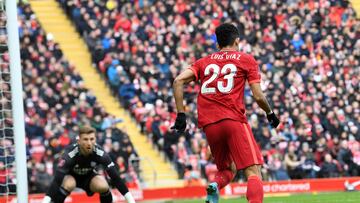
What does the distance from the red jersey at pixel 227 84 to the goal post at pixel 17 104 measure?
10.1 feet

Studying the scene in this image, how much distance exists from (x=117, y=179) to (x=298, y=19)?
1731 cm

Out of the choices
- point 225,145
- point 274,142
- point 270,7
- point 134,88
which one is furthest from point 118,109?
point 225,145

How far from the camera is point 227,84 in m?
9.84

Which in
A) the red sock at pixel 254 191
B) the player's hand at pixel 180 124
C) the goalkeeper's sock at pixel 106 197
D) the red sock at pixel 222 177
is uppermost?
the player's hand at pixel 180 124

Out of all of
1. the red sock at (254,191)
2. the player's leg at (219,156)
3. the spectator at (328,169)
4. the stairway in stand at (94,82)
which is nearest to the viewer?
the red sock at (254,191)

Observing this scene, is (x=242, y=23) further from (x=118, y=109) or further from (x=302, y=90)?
(x=118, y=109)

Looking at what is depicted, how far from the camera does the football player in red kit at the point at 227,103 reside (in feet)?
31.8

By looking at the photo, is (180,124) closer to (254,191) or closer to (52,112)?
(254,191)

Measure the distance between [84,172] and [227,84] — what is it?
321 centimetres

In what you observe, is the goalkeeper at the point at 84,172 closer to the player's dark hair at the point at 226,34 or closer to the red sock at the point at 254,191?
the player's dark hair at the point at 226,34

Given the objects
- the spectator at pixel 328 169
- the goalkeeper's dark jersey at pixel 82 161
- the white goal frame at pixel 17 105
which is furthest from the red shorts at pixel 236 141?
the spectator at pixel 328 169

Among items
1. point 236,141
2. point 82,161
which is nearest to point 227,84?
point 236,141

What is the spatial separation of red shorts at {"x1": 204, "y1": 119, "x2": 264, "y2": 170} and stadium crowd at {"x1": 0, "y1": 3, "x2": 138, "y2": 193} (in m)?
11.0

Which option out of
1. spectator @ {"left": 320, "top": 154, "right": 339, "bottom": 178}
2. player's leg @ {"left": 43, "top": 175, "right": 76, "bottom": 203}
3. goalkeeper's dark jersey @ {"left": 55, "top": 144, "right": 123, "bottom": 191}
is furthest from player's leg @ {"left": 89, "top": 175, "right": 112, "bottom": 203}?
spectator @ {"left": 320, "top": 154, "right": 339, "bottom": 178}
